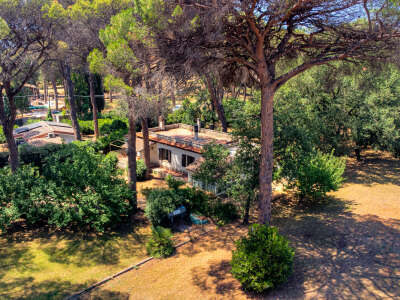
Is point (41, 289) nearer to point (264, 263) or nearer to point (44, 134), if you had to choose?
point (264, 263)

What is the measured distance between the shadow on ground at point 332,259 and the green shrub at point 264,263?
0.48 metres

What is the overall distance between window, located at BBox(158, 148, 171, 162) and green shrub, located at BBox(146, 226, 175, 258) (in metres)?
11.3

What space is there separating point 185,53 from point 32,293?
32.7ft

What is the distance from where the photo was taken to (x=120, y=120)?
38250mm

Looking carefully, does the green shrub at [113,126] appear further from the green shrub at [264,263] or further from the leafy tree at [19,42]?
the green shrub at [264,263]

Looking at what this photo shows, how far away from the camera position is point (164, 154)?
989 inches

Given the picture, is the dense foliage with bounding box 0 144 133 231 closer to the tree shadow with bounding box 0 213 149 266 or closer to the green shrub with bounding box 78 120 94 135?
the tree shadow with bounding box 0 213 149 266

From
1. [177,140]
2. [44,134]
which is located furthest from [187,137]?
[44,134]

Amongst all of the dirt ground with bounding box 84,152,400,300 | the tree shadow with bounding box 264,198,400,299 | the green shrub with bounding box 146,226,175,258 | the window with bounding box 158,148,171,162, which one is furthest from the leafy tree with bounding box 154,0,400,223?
the window with bounding box 158,148,171,162

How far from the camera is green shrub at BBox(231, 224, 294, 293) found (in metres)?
9.30

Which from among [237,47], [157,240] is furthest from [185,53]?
[157,240]

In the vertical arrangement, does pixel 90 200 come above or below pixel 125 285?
above

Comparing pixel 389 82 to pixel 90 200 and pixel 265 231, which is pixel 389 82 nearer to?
pixel 265 231

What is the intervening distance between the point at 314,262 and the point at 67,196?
447 inches
